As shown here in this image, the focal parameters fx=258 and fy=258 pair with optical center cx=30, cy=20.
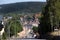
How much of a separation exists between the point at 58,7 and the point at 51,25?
2.33m

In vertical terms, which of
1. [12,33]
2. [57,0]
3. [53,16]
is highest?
[57,0]

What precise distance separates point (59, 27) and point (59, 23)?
37.4 inches

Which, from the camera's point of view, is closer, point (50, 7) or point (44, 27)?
point (50, 7)

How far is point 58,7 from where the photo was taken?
97.2 feet

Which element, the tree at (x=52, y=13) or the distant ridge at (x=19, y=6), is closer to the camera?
the tree at (x=52, y=13)

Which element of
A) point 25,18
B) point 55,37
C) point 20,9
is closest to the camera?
point 55,37

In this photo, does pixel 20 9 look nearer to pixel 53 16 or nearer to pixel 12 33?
pixel 12 33

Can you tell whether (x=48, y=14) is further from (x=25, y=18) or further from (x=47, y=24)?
(x=25, y=18)

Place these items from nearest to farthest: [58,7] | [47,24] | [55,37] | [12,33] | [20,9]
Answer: [55,37] → [58,7] → [47,24] → [12,33] → [20,9]

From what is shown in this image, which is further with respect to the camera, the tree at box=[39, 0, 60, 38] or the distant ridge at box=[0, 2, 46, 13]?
the distant ridge at box=[0, 2, 46, 13]

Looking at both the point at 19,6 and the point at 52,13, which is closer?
the point at 52,13

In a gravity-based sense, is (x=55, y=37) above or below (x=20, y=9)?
below

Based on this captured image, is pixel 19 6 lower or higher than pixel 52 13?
higher

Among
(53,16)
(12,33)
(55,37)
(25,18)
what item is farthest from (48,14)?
(25,18)
